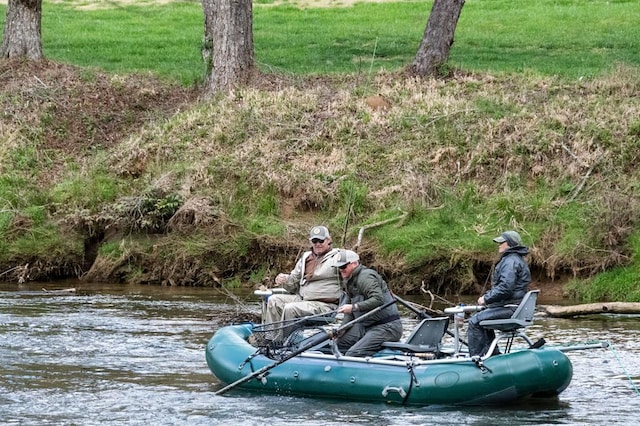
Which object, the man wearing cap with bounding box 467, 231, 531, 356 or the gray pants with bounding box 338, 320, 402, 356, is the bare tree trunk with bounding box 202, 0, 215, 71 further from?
the man wearing cap with bounding box 467, 231, 531, 356

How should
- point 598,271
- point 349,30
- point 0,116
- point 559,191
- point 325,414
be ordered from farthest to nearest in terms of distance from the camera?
point 349,30 → point 0,116 → point 559,191 → point 598,271 → point 325,414

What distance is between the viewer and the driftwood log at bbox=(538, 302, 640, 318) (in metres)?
17.2

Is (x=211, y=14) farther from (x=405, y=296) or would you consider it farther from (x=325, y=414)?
(x=325, y=414)

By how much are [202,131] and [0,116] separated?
4.68m

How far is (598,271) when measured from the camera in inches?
780

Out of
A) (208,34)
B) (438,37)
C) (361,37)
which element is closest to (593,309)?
(438,37)

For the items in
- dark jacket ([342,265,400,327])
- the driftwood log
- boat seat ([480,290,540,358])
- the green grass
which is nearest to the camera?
boat seat ([480,290,540,358])

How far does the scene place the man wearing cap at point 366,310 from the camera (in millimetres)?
12844

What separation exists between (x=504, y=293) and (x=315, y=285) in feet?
7.76

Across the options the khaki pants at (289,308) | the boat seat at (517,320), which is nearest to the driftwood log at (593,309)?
the khaki pants at (289,308)

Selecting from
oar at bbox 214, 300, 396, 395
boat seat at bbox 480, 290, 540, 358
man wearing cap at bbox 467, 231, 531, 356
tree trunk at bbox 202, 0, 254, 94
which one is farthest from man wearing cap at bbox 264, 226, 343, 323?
tree trunk at bbox 202, 0, 254, 94

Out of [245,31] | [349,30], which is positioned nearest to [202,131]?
[245,31]

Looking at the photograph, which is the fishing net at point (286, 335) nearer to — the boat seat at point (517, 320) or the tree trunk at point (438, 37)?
the boat seat at point (517, 320)

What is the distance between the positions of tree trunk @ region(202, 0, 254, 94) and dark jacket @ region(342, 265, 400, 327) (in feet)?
45.8
